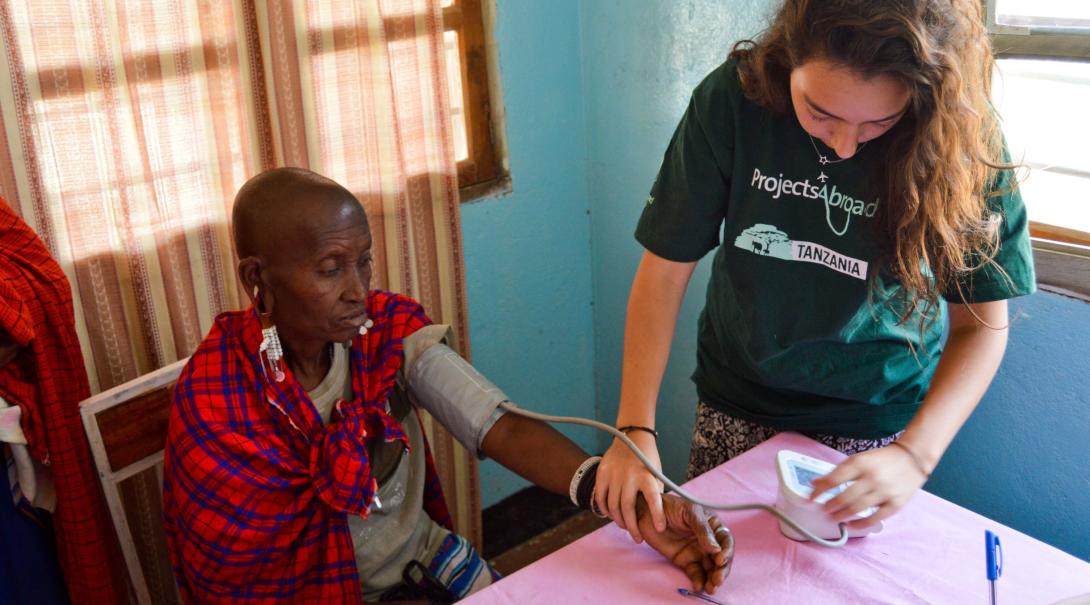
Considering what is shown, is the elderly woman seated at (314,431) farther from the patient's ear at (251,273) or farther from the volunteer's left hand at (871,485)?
the volunteer's left hand at (871,485)

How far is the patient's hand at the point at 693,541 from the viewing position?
1.24 metres

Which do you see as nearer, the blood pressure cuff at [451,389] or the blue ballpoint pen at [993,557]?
the blue ballpoint pen at [993,557]

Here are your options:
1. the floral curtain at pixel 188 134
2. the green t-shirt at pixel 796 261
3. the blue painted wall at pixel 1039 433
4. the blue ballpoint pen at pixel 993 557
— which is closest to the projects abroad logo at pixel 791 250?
the green t-shirt at pixel 796 261

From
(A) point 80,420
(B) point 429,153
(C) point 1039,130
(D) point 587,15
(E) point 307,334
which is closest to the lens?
(E) point 307,334

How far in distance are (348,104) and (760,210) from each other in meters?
1.03

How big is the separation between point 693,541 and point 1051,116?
1.17 m

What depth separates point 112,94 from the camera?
1763mm

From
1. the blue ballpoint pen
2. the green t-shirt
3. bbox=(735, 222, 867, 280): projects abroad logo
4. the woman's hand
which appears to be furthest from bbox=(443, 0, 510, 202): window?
the blue ballpoint pen

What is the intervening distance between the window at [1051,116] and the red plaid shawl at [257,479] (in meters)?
1.25

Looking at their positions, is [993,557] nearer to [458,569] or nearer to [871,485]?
[871,485]

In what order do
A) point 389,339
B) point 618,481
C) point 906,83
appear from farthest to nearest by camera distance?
point 389,339, point 618,481, point 906,83

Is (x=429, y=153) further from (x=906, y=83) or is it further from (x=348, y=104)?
(x=906, y=83)

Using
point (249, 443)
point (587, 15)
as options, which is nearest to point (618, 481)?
point (249, 443)

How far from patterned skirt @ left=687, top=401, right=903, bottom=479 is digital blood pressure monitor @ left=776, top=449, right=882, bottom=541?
8.8 inches
